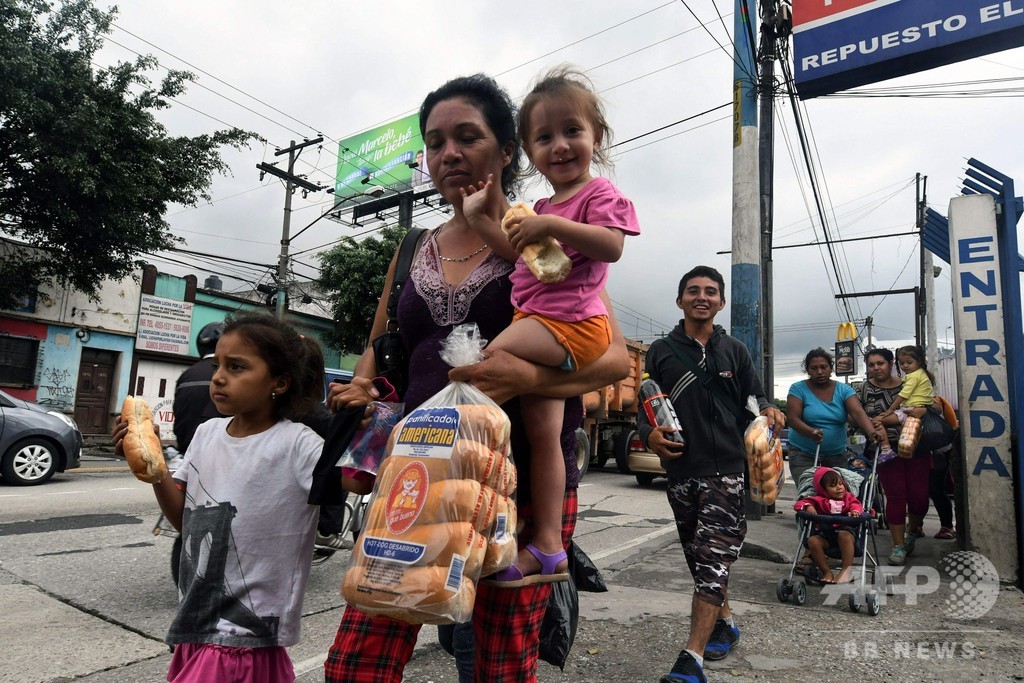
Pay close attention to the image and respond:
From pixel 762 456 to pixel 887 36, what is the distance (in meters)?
6.99

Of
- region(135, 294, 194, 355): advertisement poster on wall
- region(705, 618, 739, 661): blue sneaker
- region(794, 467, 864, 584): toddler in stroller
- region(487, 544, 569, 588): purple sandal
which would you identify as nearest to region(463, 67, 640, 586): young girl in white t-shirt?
region(487, 544, 569, 588): purple sandal

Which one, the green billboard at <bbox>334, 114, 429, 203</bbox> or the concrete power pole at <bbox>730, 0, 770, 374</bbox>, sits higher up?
the green billboard at <bbox>334, 114, 429, 203</bbox>

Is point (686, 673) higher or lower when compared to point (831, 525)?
lower

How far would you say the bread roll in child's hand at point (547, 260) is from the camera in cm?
137

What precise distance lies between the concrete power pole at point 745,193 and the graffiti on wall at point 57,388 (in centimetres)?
1762

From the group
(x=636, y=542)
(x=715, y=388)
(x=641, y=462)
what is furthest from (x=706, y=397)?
(x=641, y=462)

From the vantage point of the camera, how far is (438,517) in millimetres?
1103

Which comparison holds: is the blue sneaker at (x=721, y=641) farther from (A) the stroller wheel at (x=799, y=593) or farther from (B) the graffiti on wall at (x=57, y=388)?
(B) the graffiti on wall at (x=57, y=388)

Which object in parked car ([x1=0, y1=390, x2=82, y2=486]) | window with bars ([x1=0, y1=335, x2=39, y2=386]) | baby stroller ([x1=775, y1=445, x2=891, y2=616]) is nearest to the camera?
baby stroller ([x1=775, y1=445, x2=891, y2=616])

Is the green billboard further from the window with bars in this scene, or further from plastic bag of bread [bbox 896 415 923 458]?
plastic bag of bread [bbox 896 415 923 458]

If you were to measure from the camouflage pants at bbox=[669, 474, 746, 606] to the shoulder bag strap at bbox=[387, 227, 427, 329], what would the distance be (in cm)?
209

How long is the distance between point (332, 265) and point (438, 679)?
1979cm

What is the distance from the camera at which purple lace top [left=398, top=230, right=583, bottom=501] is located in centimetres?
153

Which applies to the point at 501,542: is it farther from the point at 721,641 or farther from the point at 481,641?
the point at 721,641
